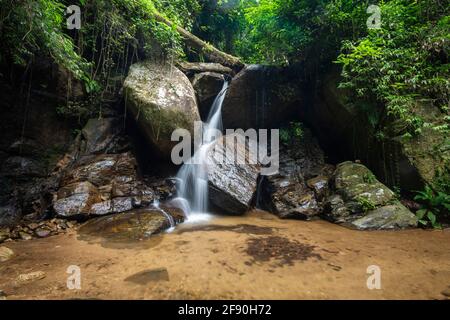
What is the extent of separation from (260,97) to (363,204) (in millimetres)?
4990

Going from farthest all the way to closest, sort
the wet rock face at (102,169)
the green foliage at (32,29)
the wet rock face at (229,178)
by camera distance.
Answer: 1. the wet rock face at (229,178)
2. the wet rock face at (102,169)
3. the green foliage at (32,29)

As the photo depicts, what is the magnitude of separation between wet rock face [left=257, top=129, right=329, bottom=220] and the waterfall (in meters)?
1.88

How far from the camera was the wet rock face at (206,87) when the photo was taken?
28.2 ft

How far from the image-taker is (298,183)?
7.57 metres

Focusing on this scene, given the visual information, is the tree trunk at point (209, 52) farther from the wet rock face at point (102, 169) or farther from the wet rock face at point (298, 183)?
the wet rock face at point (102, 169)

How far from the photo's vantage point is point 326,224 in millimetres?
5688

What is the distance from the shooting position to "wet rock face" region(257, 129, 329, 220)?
6605 millimetres

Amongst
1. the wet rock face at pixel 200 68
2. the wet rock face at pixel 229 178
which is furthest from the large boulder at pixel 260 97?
the wet rock face at pixel 229 178

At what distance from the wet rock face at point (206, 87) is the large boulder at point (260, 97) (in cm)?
57

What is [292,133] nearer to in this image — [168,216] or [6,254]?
[168,216]

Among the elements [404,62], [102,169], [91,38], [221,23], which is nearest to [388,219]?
[404,62]

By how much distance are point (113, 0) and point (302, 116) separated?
705 centimetres
